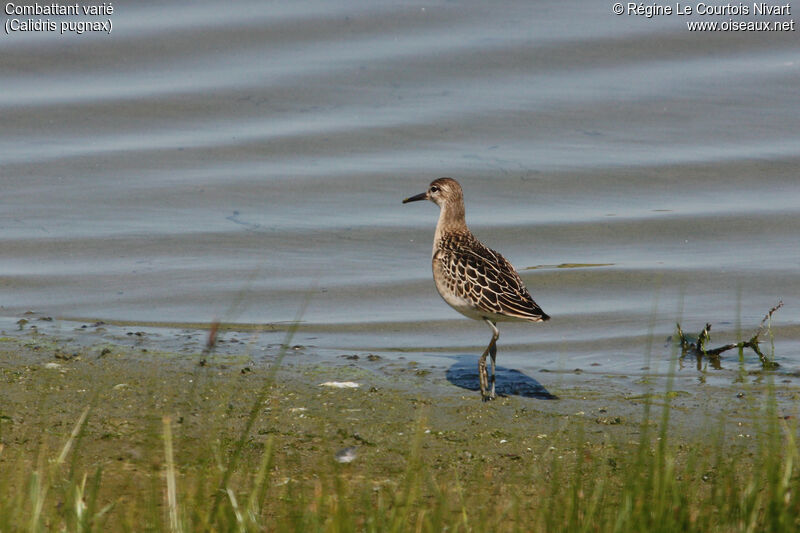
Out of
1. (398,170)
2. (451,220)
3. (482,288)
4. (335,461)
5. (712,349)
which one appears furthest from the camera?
(398,170)

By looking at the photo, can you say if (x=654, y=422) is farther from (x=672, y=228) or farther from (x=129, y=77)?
(x=129, y=77)

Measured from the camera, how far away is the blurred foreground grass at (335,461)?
4.14m

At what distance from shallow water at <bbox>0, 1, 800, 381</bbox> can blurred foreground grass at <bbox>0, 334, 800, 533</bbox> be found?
157 centimetres

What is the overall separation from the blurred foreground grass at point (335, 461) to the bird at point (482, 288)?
0.51m

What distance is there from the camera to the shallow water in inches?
376

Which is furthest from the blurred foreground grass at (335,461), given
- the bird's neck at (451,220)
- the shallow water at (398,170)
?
the shallow water at (398,170)

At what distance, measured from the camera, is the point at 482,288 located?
7.35m

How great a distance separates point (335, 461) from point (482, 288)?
2.07 m

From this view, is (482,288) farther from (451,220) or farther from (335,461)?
(335,461)

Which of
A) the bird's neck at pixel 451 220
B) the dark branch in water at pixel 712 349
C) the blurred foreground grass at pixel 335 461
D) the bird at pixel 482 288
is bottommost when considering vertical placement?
the blurred foreground grass at pixel 335 461

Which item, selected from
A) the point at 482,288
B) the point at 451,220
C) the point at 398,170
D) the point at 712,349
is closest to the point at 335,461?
the point at 482,288

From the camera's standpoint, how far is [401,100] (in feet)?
45.1

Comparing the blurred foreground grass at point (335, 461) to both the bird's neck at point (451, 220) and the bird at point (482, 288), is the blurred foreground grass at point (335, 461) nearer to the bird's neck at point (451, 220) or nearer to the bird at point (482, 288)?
the bird at point (482, 288)

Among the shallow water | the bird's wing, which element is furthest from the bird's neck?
the shallow water
